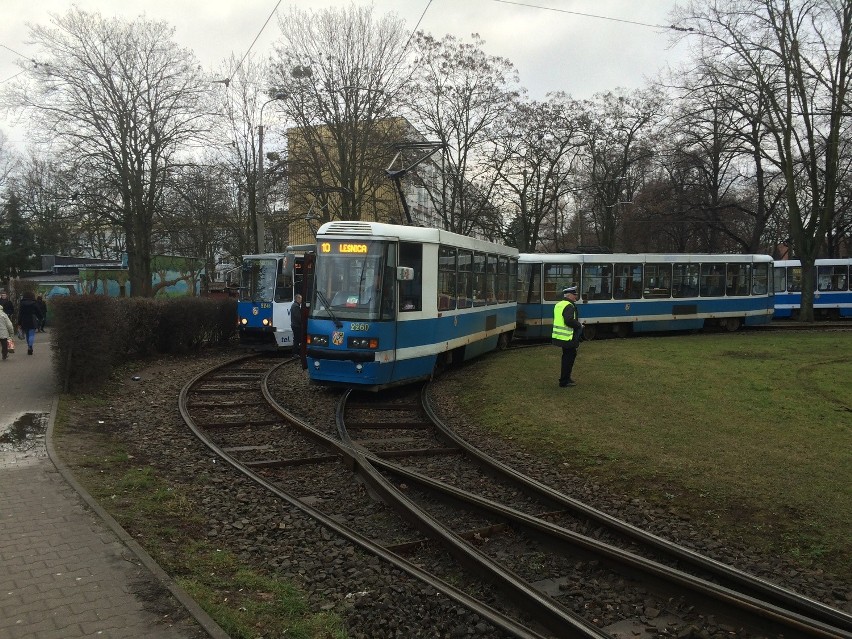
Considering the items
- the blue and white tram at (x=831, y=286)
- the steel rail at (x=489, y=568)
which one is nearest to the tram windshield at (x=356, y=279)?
the steel rail at (x=489, y=568)

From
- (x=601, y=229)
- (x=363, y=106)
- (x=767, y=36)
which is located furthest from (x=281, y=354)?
(x=601, y=229)

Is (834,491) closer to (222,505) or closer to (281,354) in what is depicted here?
(222,505)

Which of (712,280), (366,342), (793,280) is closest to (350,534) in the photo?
(366,342)

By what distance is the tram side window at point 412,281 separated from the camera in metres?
11.8

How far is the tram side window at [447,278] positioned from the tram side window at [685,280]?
514 inches

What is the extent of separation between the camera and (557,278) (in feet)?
73.0

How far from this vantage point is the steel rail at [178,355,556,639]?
411 cm

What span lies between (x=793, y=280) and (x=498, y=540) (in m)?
34.4

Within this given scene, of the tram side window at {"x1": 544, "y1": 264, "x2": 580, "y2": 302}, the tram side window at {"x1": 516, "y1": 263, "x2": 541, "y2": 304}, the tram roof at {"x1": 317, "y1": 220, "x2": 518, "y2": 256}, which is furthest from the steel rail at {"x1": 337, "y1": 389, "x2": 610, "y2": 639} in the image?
the tram side window at {"x1": 544, "y1": 264, "x2": 580, "y2": 302}

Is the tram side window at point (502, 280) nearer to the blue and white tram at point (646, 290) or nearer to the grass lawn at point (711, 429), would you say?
the grass lawn at point (711, 429)

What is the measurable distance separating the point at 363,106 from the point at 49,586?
2629 cm

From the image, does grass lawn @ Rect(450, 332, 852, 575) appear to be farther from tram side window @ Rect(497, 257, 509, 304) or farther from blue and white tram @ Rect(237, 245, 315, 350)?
blue and white tram @ Rect(237, 245, 315, 350)

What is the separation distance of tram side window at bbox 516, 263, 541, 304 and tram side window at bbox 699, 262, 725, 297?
6776 millimetres

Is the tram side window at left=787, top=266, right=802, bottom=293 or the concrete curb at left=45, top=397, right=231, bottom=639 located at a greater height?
the tram side window at left=787, top=266, right=802, bottom=293
